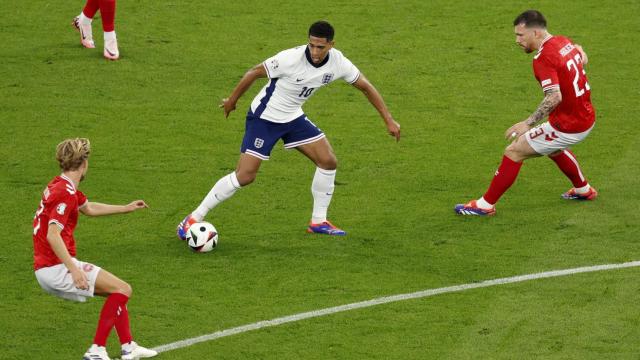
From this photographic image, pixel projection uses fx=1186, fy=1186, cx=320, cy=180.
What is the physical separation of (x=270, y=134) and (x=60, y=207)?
352 cm

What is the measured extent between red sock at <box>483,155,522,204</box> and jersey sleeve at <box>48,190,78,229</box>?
17.4 feet

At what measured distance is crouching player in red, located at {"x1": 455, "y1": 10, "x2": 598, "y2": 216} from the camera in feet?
41.3

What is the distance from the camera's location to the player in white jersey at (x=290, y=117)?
1209 cm

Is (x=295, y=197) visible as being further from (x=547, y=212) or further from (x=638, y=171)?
(x=638, y=171)

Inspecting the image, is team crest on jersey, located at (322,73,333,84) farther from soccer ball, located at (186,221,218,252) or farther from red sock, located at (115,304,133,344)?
red sock, located at (115,304,133,344)

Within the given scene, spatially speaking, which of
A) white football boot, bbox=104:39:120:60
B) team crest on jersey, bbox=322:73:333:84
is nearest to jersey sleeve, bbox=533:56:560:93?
team crest on jersey, bbox=322:73:333:84

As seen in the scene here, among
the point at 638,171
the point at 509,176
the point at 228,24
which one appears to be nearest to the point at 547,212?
the point at 509,176

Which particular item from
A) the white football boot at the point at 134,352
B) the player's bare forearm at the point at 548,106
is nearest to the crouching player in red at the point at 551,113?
the player's bare forearm at the point at 548,106

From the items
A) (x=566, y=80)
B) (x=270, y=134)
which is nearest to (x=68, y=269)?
(x=270, y=134)

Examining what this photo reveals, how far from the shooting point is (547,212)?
13.2 m

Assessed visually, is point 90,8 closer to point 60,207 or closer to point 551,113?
point 551,113

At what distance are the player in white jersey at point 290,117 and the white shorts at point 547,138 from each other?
1.58 m

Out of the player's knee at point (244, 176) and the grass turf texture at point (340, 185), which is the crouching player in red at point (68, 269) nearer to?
the grass turf texture at point (340, 185)

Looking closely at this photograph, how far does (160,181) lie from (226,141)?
5.39 ft
